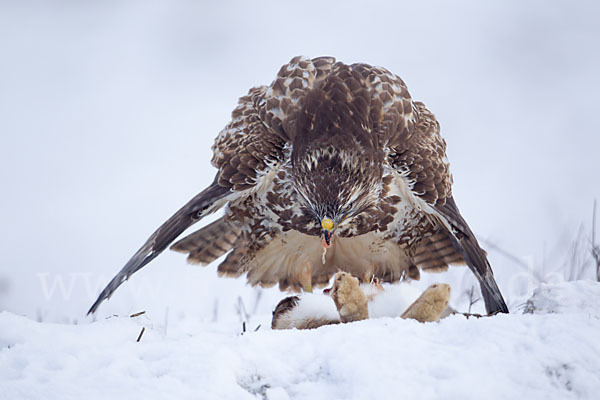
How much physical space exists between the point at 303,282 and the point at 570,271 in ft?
8.46

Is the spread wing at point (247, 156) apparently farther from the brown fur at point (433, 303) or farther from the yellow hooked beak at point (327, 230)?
the brown fur at point (433, 303)

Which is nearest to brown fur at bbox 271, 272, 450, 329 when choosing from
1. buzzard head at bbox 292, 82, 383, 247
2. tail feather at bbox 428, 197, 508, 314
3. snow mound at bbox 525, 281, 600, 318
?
snow mound at bbox 525, 281, 600, 318

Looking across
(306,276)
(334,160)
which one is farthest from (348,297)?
(306,276)

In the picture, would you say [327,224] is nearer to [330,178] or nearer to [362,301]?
[330,178]

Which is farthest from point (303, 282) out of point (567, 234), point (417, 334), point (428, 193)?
point (417, 334)

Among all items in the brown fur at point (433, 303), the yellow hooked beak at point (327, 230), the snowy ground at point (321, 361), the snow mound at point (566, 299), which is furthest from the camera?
the yellow hooked beak at point (327, 230)

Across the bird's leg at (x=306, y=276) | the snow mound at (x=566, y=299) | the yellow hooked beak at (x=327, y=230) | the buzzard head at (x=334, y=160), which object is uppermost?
the buzzard head at (x=334, y=160)

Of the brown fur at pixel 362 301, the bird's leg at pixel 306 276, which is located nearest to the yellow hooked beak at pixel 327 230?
the brown fur at pixel 362 301

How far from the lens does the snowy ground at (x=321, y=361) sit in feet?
7.31

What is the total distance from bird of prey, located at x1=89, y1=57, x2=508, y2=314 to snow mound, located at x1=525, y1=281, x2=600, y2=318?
3.70 ft

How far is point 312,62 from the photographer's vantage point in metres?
5.62

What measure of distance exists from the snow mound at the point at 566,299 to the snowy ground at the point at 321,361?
64cm

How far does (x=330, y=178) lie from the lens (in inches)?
186

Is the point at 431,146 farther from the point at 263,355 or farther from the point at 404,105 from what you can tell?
the point at 263,355
